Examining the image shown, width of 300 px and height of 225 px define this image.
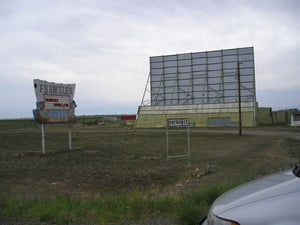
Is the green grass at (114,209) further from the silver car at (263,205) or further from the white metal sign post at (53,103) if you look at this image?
the white metal sign post at (53,103)

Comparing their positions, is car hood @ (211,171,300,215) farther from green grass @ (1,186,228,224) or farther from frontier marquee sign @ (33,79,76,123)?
frontier marquee sign @ (33,79,76,123)

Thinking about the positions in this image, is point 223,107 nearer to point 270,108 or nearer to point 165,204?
point 270,108

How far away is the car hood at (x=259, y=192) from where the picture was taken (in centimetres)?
344

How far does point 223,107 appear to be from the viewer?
63.7 m

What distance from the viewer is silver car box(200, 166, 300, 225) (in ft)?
10.1

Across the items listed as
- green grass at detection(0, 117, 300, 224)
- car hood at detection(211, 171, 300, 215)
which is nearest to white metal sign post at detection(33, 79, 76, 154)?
green grass at detection(0, 117, 300, 224)

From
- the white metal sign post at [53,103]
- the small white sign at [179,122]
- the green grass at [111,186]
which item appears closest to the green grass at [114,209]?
the green grass at [111,186]

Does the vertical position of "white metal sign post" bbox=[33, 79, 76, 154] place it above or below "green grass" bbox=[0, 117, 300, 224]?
above

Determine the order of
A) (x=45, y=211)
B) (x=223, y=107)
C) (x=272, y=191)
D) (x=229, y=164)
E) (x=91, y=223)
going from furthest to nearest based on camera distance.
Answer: (x=223, y=107) → (x=229, y=164) → (x=45, y=211) → (x=91, y=223) → (x=272, y=191)

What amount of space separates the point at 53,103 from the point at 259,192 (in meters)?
21.1

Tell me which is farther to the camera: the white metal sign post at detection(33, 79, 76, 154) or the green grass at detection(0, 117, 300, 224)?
the white metal sign post at detection(33, 79, 76, 154)

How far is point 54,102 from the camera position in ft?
77.7

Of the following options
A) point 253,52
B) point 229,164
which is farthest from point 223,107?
point 229,164

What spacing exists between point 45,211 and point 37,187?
5415 millimetres
